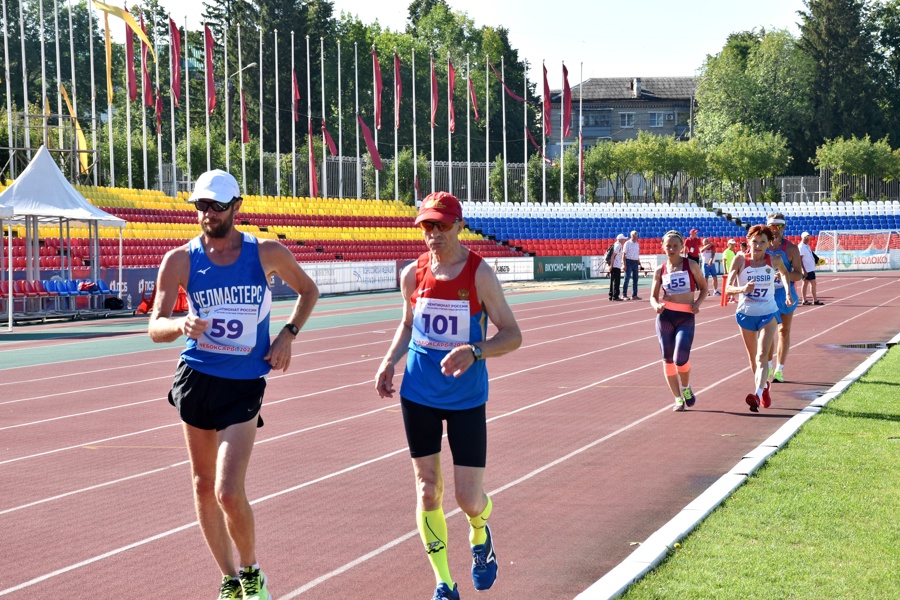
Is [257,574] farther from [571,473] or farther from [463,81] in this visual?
[463,81]

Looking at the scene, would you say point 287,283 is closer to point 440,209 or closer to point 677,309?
point 440,209

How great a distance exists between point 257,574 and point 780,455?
16.8 feet

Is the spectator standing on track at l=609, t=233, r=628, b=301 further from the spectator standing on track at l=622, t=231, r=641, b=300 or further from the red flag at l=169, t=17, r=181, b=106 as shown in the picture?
the red flag at l=169, t=17, r=181, b=106

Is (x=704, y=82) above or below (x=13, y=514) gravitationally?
above

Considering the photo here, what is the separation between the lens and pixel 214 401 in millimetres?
5465

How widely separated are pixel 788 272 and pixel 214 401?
970cm

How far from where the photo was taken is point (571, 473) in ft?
29.7

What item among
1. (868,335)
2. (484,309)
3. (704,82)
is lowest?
(868,335)

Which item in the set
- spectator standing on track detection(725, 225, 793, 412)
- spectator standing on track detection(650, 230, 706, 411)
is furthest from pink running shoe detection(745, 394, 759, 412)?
spectator standing on track detection(650, 230, 706, 411)

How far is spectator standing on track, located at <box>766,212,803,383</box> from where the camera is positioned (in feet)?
44.5

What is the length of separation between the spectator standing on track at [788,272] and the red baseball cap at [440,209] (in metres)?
8.17

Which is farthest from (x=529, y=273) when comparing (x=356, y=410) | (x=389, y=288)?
(x=356, y=410)

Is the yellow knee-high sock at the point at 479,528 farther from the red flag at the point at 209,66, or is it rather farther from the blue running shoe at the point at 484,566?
the red flag at the point at 209,66

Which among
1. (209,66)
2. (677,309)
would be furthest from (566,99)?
(677,309)
